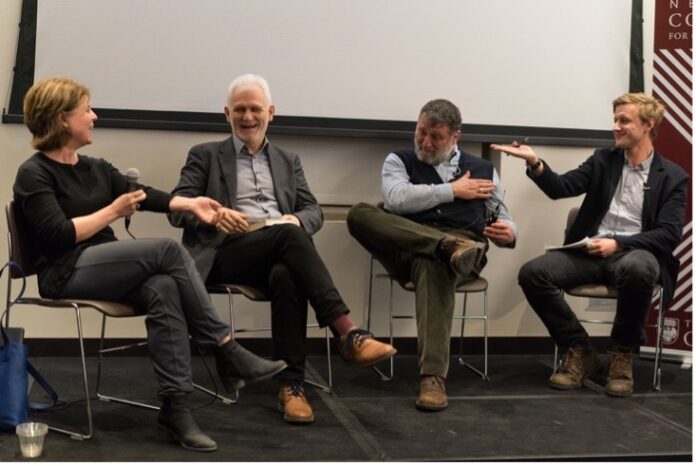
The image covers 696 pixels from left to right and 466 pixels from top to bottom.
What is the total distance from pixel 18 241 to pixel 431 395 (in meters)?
1.63

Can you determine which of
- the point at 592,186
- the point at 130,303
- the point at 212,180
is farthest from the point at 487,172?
the point at 130,303

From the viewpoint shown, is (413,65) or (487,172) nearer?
(487,172)

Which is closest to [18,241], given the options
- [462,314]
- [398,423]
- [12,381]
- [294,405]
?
[12,381]

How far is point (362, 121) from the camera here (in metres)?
4.25

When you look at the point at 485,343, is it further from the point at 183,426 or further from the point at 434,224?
the point at 183,426

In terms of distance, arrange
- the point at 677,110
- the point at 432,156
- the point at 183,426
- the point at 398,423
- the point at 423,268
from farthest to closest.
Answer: the point at 677,110 < the point at 432,156 < the point at 423,268 < the point at 398,423 < the point at 183,426

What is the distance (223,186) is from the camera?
11.9 ft

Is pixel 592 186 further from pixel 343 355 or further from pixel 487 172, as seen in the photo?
pixel 343 355

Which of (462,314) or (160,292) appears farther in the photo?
(462,314)

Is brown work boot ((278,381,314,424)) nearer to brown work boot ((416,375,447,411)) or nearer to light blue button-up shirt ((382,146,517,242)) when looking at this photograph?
brown work boot ((416,375,447,411))

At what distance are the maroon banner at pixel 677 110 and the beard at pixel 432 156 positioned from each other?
1263 mm

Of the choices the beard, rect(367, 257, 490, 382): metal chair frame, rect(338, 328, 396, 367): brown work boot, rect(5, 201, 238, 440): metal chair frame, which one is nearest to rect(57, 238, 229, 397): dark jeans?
rect(5, 201, 238, 440): metal chair frame

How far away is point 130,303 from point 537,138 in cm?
238

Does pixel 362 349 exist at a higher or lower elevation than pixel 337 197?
lower
